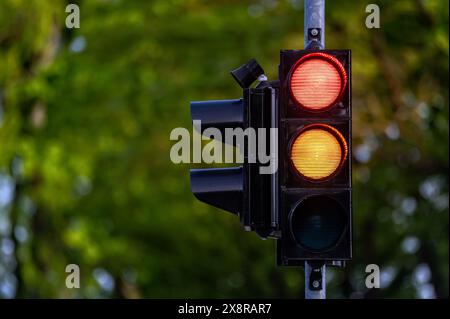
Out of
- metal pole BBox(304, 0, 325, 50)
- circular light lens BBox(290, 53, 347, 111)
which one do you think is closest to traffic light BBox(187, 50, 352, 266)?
circular light lens BBox(290, 53, 347, 111)

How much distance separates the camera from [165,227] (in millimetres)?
24469

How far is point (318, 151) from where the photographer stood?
27.3 ft

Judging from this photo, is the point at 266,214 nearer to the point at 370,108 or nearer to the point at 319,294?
the point at 319,294

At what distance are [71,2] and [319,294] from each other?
14971 mm

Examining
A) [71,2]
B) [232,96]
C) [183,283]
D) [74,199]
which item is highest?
[71,2]

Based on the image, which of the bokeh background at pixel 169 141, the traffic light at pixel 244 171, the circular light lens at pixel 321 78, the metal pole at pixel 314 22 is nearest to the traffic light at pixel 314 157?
the circular light lens at pixel 321 78

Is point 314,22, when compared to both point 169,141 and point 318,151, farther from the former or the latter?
point 169,141

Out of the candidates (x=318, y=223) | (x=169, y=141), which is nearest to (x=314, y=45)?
(x=318, y=223)

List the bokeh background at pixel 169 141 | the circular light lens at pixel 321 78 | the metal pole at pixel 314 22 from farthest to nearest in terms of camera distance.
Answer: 1. the bokeh background at pixel 169 141
2. the metal pole at pixel 314 22
3. the circular light lens at pixel 321 78

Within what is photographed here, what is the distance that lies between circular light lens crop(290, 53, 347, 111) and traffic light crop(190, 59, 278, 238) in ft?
0.90

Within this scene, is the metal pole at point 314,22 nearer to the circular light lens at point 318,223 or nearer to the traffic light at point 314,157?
the traffic light at point 314,157

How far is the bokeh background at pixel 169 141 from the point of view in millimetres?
19469

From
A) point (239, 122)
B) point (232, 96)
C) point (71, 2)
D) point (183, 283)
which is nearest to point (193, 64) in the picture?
point (232, 96)

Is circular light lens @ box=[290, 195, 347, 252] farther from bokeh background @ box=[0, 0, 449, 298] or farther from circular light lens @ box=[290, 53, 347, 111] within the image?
bokeh background @ box=[0, 0, 449, 298]
